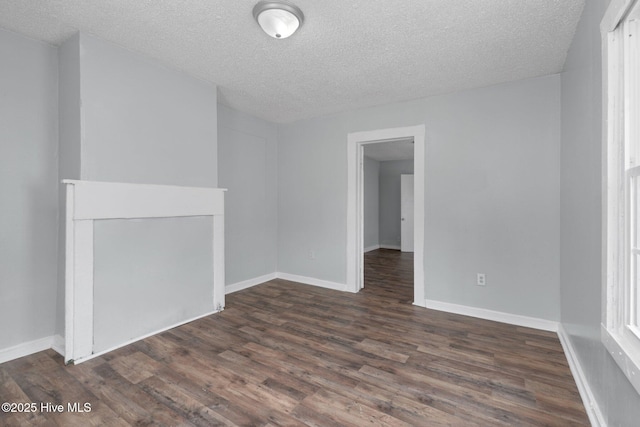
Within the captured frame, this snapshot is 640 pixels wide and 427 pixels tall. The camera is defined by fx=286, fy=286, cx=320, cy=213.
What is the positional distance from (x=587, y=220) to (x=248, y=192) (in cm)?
342

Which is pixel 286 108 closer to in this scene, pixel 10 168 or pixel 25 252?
pixel 10 168

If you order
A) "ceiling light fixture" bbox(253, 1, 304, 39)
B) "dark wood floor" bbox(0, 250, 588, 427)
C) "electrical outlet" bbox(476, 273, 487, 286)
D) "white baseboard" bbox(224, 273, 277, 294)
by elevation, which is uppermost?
"ceiling light fixture" bbox(253, 1, 304, 39)

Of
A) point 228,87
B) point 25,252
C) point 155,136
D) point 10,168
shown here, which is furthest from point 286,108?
point 25,252

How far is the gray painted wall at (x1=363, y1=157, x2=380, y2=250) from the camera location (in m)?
7.14

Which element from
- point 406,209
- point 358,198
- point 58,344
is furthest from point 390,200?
point 58,344

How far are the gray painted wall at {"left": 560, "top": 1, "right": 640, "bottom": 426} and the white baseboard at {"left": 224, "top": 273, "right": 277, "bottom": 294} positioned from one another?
335 cm

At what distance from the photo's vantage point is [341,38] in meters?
2.09

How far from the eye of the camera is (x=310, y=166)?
4.09 meters

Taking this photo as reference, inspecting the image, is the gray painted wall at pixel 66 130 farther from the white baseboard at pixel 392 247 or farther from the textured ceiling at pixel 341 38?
the white baseboard at pixel 392 247

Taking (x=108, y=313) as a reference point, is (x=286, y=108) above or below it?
above

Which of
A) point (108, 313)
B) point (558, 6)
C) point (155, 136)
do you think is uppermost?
point (558, 6)

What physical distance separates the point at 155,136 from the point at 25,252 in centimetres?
128

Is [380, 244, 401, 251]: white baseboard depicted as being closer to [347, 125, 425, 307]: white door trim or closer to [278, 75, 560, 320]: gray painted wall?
[347, 125, 425, 307]: white door trim

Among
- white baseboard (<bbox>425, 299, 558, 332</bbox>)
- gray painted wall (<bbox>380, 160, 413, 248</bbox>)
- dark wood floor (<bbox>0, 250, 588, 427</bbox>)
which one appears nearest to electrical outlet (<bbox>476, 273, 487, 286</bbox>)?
white baseboard (<bbox>425, 299, 558, 332</bbox>)
